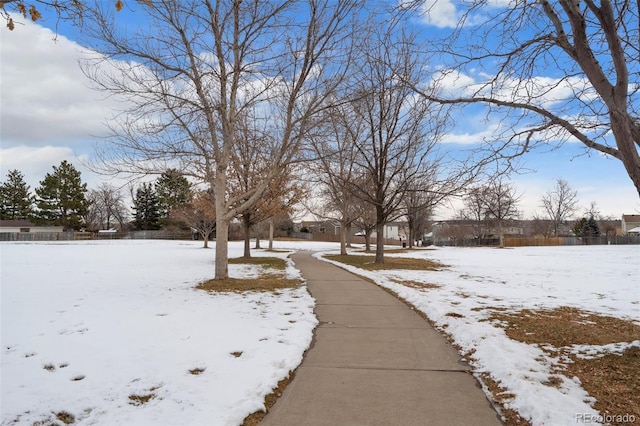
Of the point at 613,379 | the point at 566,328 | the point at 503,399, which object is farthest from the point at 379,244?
the point at 503,399

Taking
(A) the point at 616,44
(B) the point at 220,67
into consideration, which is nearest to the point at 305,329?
(A) the point at 616,44

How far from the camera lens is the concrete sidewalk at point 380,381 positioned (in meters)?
3.40

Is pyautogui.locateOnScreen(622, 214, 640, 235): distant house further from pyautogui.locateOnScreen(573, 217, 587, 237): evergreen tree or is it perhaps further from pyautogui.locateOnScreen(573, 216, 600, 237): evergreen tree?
pyautogui.locateOnScreen(573, 216, 600, 237): evergreen tree

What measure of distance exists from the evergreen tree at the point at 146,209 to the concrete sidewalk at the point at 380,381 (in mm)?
66447

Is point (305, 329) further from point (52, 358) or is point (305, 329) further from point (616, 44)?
point (616, 44)

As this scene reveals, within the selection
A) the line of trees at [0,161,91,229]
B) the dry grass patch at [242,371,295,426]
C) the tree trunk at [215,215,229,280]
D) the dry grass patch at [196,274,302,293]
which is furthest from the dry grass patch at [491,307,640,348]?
the line of trees at [0,161,91,229]

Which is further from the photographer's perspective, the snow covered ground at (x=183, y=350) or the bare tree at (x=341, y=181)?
the bare tree at (x=341, y=181)

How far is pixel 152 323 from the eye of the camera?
21.6 feet

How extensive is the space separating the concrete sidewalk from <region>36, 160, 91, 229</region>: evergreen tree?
61748 millimetres

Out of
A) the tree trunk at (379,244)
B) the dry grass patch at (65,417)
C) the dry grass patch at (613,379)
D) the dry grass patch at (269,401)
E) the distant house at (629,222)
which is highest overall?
the distant house at (629,222)

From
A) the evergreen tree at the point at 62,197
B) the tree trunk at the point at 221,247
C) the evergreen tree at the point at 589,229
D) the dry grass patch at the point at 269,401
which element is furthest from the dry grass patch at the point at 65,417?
the evergreen tree at the point at 589,229

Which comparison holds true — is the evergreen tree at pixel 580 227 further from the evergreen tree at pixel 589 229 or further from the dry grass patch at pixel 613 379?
the dry grass patch at pixel 613 379

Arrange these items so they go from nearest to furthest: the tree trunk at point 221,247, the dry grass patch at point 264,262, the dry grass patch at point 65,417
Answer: the dry grass patch at point 65,417 → the tree trunk at point 221,247 → the dry grass patch at point 264,262

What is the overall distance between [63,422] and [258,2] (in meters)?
10.4
